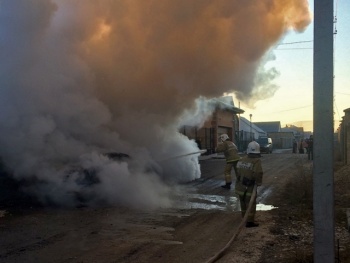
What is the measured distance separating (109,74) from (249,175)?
5.83 meters

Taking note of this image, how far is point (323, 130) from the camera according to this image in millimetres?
3164

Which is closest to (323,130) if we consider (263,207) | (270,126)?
(263,207)

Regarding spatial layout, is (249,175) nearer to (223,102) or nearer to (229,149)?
(229,149)

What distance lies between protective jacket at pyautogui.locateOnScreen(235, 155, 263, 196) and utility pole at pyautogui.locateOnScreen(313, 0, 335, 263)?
3.51 m

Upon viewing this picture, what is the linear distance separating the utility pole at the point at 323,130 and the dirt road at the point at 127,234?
1945 mm

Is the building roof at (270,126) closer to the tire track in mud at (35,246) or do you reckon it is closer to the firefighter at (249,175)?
the firefighter at (249,175)

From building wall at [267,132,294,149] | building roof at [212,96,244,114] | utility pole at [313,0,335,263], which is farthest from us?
building wall at [267,132,294,149]

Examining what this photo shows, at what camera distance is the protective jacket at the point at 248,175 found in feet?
22.2

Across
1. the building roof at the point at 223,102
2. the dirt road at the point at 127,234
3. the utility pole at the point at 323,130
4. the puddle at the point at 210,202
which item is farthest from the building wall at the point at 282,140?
the utility pole at the point at 323,130

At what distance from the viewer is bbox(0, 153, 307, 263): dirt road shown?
5113 millimetres

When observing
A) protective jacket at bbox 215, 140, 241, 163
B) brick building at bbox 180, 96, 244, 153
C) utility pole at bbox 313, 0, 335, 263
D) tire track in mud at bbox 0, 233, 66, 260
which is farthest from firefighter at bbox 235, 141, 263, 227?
brick building at bbox 180, 96, 244, 153

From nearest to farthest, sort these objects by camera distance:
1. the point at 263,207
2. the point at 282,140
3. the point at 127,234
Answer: the point at 127,234 < the point at 263,207 < the point at 282,140

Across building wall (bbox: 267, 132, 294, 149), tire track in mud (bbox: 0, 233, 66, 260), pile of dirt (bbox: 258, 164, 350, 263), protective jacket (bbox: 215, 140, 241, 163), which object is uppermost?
building wall (bbox: 267, 132, 294, 149)

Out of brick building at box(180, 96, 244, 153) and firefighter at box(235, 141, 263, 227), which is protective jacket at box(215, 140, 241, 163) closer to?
firefighter at box(235, 141, 263, 227)
